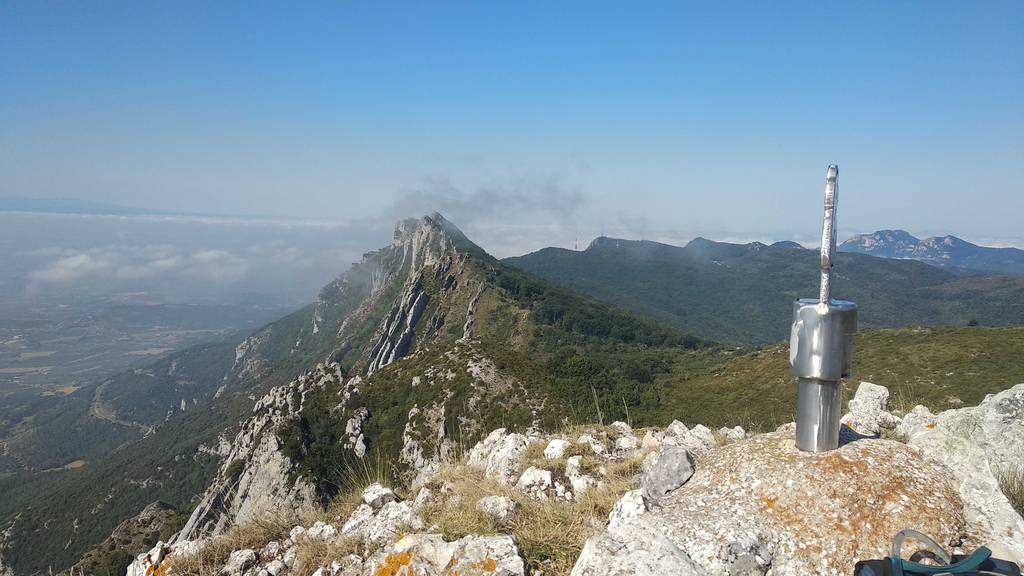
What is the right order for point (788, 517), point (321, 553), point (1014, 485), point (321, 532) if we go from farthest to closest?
1. point (321, 532)
2. point (321, 553)
3. point (1014, 485)
4. point (788, 517)

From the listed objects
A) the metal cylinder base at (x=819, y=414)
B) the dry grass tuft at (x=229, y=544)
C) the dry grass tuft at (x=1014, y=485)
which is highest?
the metal cylinder base at (x=819, y=414)

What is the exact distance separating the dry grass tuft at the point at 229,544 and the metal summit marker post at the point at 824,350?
5581 mm

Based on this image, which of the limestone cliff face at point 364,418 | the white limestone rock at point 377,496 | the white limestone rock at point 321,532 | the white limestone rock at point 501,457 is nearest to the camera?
the white limestone rock at point 321,532

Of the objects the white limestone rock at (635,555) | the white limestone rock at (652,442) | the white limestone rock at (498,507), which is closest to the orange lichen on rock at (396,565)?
the white limestone rock at (498,507)

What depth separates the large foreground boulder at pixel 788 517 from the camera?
351 cm

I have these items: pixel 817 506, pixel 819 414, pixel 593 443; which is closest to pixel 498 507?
pixel 593 443

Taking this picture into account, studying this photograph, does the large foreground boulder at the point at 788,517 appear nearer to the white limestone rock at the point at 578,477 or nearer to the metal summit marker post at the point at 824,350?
the metal summit marker post at the point at 824,350

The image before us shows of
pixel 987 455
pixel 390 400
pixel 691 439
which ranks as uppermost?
pixel 987 455

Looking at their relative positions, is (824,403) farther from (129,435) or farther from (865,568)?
(129,435)

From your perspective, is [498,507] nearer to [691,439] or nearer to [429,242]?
[691,439]

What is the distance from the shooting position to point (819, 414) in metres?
4.30

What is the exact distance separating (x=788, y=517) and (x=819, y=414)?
1.01 m

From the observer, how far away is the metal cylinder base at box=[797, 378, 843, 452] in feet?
14.0

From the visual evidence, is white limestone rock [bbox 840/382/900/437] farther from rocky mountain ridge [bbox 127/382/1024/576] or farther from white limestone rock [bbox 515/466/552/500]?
white limestone rock [bbox 515/466/552/500]
